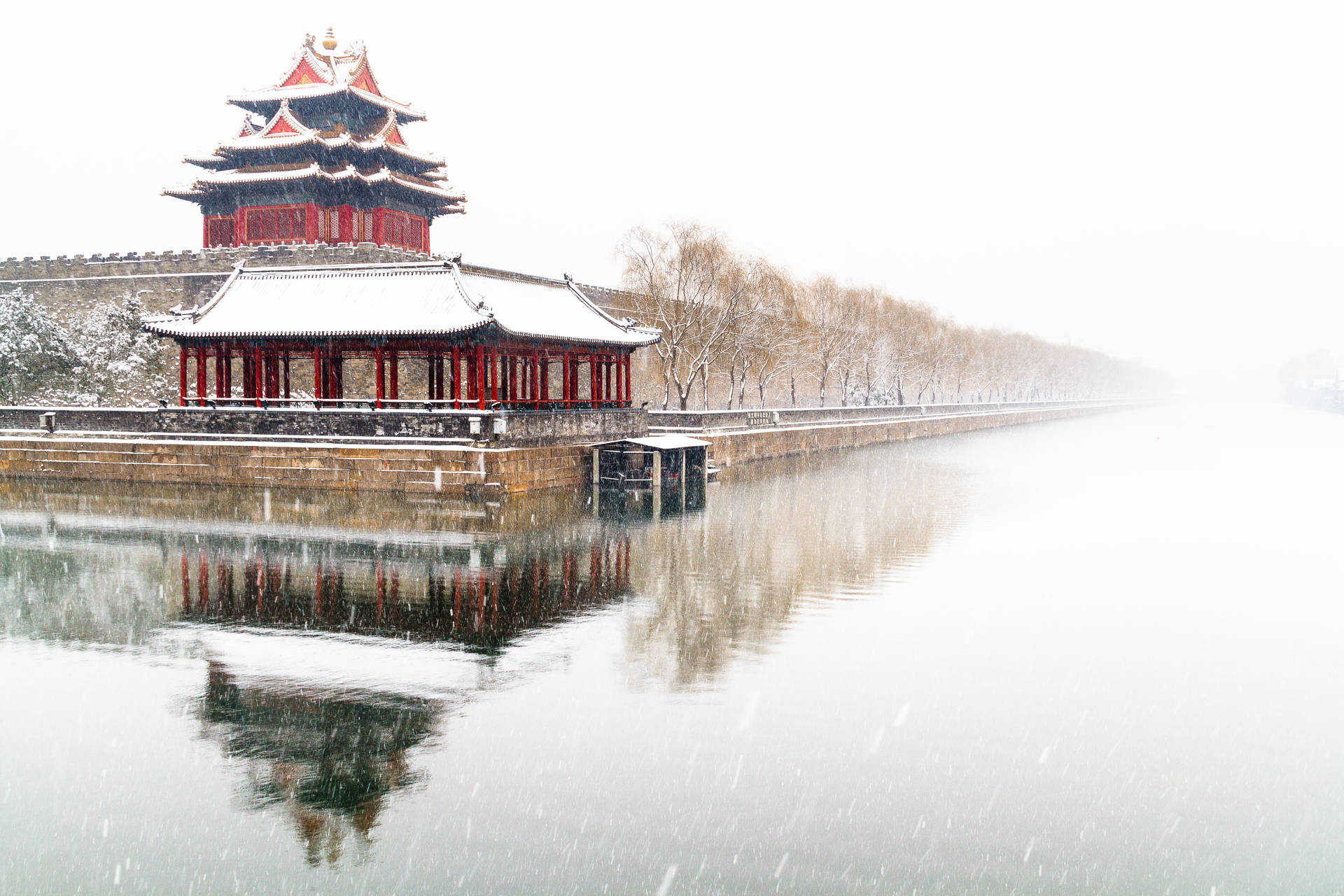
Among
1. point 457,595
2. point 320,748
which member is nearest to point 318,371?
point 457,595

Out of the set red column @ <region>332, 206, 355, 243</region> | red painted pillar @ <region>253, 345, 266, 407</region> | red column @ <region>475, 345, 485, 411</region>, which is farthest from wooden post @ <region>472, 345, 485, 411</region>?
red column @ <region>332, 206, 355, 243</region>

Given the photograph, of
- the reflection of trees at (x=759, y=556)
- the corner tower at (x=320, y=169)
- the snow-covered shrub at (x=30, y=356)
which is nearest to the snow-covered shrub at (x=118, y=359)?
the snow-covered shrub at (x=30, y=356)

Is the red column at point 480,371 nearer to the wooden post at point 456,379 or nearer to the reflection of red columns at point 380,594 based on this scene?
the wooden post at point 456,379

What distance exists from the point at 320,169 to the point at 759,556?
31484mm

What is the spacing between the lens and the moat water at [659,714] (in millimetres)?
6480

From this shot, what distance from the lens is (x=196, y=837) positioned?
257 inches

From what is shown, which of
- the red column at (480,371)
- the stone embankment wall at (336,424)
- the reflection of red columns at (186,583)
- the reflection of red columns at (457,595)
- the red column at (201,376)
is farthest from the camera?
the red column at (201,376)

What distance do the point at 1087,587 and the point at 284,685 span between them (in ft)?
34.0

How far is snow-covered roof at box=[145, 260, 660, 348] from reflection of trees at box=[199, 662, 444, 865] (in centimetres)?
1695

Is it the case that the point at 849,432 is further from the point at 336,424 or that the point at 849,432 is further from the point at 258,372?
the point at 336,424

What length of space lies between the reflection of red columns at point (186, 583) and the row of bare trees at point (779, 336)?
26641 mm

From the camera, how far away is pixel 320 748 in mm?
7918

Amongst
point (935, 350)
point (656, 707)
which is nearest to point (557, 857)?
point (656, 707)

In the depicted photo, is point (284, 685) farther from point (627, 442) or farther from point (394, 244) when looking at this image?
point (394, 244)
